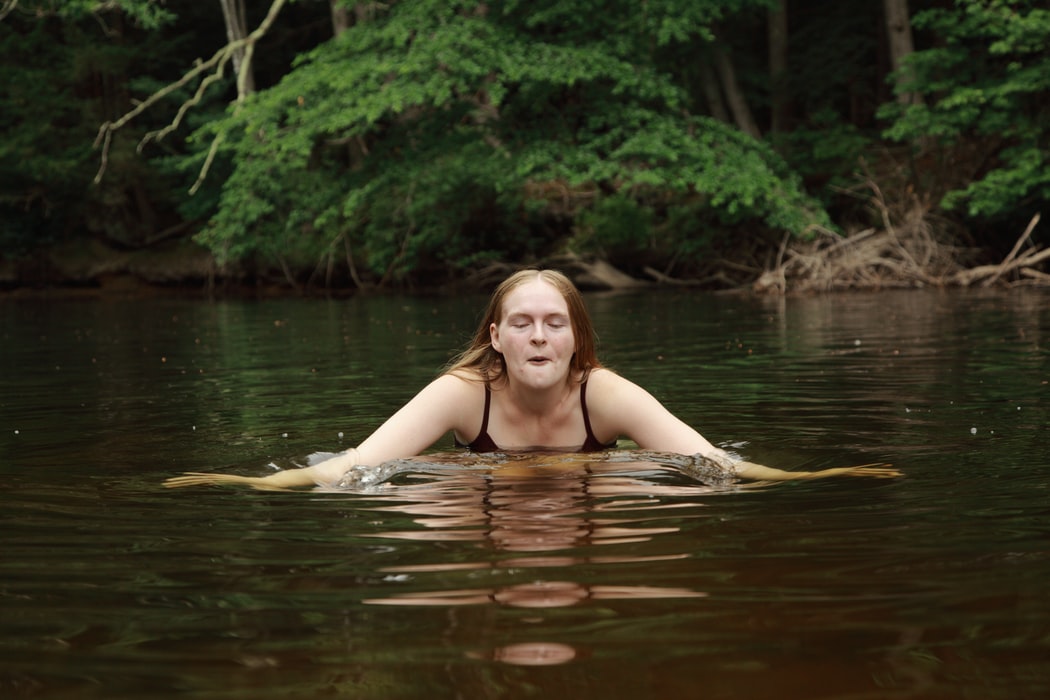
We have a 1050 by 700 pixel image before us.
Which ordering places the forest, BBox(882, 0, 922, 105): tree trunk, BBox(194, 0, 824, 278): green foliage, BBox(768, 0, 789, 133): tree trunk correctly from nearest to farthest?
the forest
BBox(194, 0, 824, 278): green foliage
BBox(882, 0, 922, 105): tree trunk
BBox(768, 0, 789, 133): tree trunk

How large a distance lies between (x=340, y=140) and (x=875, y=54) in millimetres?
15919

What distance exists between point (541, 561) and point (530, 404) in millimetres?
2343

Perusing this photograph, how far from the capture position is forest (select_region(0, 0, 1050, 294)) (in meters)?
23.2

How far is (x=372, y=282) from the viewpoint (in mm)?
31203

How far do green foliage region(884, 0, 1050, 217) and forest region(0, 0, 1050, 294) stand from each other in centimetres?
6

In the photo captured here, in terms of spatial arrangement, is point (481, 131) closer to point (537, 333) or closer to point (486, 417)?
point (486, 417)

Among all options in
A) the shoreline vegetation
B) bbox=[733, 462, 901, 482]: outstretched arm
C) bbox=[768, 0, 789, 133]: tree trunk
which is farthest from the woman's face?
bbox=[768, 0, 789, 133]: tree trunk

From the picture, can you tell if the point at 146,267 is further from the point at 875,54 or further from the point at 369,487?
the point at 369,487

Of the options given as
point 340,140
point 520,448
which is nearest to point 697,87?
point 340,140

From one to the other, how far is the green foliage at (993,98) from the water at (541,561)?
14.8 meters

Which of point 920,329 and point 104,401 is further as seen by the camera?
point 920,329

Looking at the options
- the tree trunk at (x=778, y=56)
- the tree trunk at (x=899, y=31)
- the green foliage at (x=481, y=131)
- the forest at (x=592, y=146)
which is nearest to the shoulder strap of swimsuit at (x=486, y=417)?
the green foliage at (x=481, y=131)

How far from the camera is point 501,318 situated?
5621mm

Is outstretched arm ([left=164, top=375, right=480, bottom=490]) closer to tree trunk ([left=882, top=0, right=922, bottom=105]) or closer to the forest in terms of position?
the forest
